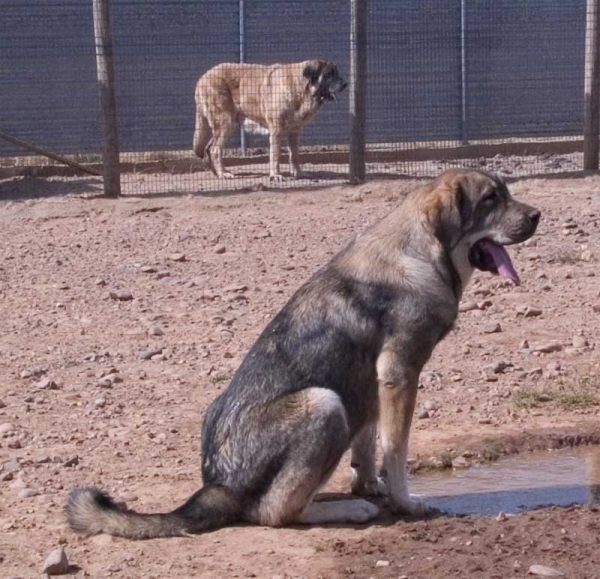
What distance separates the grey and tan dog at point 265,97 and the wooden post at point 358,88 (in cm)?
206

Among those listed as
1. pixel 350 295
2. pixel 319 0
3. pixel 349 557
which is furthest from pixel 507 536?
pixel 319 0

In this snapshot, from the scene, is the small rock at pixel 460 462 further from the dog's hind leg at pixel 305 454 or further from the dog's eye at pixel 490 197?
the dog's eye at pixel 490 197

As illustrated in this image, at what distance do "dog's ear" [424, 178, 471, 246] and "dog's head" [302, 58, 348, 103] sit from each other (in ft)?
36.3

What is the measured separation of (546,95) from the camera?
60.4ft

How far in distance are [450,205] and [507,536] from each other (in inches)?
58.8

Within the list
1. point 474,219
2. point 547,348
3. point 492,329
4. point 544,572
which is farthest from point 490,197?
point 492,329

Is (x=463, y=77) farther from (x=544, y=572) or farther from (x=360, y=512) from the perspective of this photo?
(x=544, y=572)

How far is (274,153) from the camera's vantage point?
16.3 meters

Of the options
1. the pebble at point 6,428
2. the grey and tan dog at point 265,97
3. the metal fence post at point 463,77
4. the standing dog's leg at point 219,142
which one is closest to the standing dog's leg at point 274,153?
the grey and tan dog at point 265,97

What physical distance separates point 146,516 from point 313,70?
11940 mm

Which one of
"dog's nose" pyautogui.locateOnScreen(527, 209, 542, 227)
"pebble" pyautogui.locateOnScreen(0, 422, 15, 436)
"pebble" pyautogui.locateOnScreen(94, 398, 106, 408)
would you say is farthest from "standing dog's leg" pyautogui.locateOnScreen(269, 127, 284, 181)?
"dog's nose" pyautogui.locateOnScreen(527, 209, 542, 227)

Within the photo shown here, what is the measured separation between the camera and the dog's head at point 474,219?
5801mm

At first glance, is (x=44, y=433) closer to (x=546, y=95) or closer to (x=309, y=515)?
(x=309, y=515)

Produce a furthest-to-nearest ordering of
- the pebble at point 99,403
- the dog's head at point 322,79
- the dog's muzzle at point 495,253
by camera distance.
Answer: the dog's head at point 322,79, the pebble at point 99,403, the dog's muzzle at point 495,253
